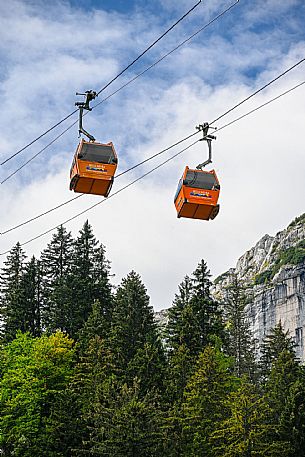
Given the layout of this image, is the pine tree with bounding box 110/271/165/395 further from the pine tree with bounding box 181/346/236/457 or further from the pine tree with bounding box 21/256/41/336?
the pine tree with bounding box 21/256/41/336

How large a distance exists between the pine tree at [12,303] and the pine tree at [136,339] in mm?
10629

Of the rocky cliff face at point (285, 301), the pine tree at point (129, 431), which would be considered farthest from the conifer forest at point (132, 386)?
the rocky cliff face at point (285, 301)

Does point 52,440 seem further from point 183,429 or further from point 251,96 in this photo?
point 251,96

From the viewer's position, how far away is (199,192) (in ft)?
63.4

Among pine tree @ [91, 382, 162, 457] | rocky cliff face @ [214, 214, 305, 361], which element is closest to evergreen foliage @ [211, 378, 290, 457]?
pine tree @ [91, 382, 162, 457]

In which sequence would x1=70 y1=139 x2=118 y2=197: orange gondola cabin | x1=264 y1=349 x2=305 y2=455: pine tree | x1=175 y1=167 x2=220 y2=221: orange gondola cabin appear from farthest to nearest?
1. x1=264 y1=349 x2=305 y2=455: pine tree
2. x1=175 y1=167 x2=220 y2=221: orange gondola cabin
3. x1=70 y1=139 x2=118 y2=197: orange gondola cabin

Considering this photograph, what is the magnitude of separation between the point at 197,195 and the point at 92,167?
290cm

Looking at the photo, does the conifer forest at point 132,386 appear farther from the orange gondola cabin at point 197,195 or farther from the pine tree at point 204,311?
the orange gondola cabin at point 197,195

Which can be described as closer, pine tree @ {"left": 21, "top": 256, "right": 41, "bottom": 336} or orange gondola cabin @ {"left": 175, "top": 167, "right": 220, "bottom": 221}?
orange gondola cabin @ {"left": 175, "top": 167, "right": 220, "bottom": 221}

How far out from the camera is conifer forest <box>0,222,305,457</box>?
40969mm

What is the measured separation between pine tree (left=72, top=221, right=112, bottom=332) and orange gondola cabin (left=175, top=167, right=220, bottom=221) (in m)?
44.5

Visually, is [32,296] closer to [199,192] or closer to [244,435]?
[244,435]

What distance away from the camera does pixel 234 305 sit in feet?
259

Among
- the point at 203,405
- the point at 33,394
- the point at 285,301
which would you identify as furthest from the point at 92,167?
the point at 285,301
